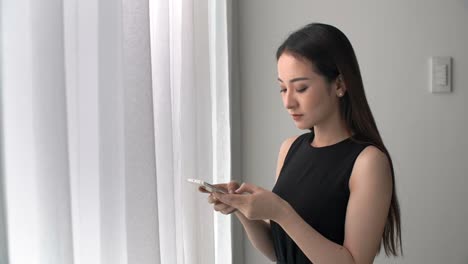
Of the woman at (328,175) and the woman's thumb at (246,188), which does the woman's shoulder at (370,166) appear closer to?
the woman at (328,175)

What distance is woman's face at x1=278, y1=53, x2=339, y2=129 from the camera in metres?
0.81

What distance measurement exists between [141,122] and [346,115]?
1.35 ft

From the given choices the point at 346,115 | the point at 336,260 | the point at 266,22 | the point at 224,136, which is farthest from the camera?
the point at 266,22

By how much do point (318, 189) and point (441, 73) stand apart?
79cm

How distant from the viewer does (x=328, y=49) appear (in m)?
0.82

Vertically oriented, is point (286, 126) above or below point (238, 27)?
below

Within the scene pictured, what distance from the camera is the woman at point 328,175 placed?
0.76 m

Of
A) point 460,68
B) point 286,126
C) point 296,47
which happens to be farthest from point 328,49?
point 460,68

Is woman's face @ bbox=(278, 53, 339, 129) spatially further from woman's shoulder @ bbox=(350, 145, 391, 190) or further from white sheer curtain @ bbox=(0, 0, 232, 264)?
white sheer curtain @ bbox=(0, 0, 232, 264)

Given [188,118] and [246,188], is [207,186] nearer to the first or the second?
[246,188]

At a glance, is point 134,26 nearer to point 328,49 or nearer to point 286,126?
point 328,49

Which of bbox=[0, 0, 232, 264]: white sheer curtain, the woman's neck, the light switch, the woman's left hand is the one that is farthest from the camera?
the light switch

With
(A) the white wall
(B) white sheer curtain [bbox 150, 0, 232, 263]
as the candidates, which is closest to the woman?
(B) white sheer curtain [bbox 150, 0, 232, 263]

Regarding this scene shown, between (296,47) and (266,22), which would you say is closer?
(296,47)
